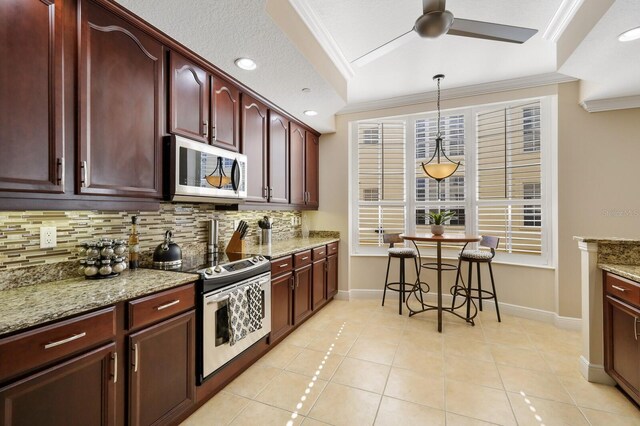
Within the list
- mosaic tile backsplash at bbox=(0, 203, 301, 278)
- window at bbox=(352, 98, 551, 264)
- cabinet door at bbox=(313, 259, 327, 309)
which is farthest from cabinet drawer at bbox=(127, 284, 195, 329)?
window at bbox=(352, 98, 551, 264)

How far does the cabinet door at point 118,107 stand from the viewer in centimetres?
152

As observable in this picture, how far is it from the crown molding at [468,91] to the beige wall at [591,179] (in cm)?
17

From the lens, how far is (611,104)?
2947 millimetres

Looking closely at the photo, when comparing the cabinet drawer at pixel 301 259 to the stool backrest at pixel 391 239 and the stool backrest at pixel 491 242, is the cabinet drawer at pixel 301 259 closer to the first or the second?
the stool backrest at pixel 391 239

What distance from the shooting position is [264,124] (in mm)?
3047

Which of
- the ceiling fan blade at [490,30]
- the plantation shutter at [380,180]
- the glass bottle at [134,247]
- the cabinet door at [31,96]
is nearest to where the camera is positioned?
the cabinet door at [31,96]

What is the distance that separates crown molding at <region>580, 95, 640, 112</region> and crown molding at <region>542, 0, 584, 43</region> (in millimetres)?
988

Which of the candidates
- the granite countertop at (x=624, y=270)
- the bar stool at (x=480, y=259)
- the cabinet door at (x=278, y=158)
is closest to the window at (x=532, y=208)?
the bar stool at (x=480, y=259)

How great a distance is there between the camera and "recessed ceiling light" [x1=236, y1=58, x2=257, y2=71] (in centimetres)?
223

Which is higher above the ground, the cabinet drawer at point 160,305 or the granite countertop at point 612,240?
the granite countertop at point 612,240

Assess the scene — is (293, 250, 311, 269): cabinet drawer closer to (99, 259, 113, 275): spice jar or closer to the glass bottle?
the glass bottle

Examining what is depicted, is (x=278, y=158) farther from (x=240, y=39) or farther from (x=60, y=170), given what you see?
(x=60, y=170)

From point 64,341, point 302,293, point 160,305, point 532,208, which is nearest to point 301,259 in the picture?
point 302,293

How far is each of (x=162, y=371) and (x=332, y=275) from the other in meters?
2.60
